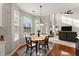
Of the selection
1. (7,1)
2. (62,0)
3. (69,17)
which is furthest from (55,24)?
(7,1)

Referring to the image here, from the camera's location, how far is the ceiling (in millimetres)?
2016

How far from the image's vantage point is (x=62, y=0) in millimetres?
2008

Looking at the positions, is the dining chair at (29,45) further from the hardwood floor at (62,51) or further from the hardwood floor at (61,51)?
the hardwood floor at (62,51)

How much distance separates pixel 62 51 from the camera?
2107mm

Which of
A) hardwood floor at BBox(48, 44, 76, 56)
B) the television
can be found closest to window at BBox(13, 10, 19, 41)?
hardwood floor at BBox(48, 44, 76, 56)

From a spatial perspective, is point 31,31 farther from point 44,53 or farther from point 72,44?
point 72,44

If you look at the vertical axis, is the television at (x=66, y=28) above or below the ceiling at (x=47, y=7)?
below

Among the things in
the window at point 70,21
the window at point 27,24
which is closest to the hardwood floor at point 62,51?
the window at point 70,21

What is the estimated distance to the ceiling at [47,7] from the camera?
6.61ft

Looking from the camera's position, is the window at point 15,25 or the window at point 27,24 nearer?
the window at point 15,25

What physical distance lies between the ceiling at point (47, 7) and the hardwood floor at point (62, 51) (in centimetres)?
65

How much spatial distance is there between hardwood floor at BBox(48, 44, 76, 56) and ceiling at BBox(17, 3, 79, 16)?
654 millimetres

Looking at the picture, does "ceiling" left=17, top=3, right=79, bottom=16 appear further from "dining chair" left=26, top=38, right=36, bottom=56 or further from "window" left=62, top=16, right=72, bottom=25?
"dining chair" left=26, top=38, right=36, bottom=56

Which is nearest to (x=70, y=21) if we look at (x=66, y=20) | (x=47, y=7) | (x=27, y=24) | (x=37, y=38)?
(x=66, y=20)
